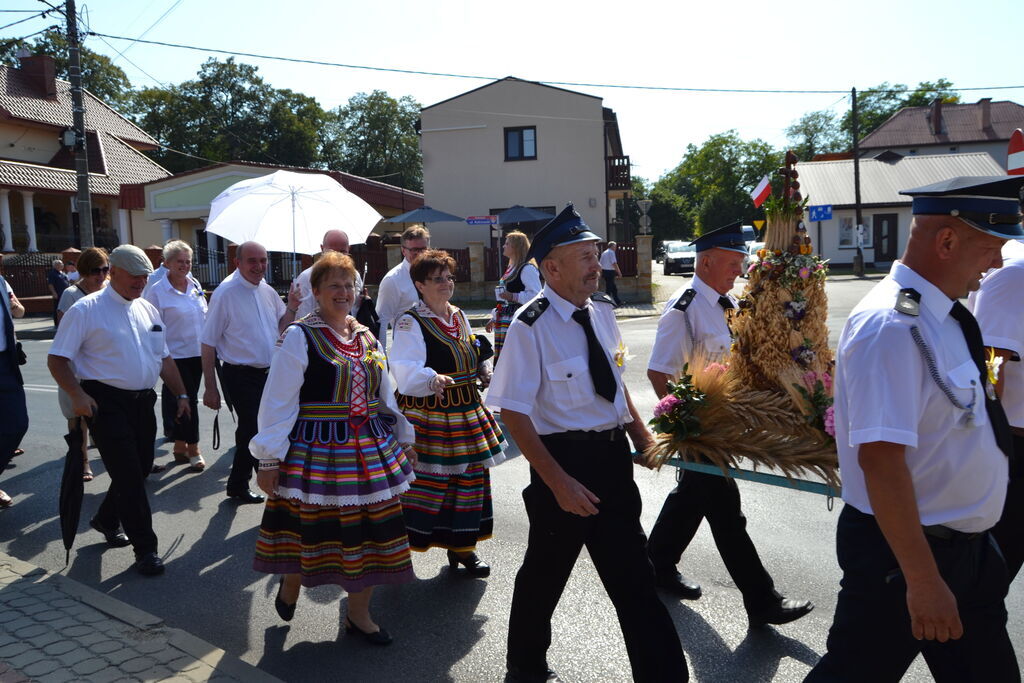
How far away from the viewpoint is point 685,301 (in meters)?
4.42

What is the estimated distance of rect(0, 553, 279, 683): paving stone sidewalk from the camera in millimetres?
3736

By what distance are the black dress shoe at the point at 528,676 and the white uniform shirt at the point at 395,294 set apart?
3920mm

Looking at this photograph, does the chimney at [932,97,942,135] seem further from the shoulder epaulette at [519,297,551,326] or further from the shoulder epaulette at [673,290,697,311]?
the shoulder epaulette at [519,297,551,326]

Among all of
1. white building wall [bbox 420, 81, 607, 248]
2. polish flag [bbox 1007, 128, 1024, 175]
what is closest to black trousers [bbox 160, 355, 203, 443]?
polish flag [bbox 1007, 128, 1024, 175]

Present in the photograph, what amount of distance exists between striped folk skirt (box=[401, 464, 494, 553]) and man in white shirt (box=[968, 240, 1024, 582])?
8.68ft

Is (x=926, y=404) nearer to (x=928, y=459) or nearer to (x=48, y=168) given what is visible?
(x=928, y=459)

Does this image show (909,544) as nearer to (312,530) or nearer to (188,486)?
(312,530)

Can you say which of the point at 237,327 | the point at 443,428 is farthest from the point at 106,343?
the point at 443,428

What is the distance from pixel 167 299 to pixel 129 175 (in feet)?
119

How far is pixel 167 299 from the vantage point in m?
7.70

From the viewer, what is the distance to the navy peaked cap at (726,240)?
176 inches

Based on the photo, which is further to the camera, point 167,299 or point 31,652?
point 167,299

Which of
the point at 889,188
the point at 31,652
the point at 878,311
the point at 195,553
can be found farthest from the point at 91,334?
the point at 889,188

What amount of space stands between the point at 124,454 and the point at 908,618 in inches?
176
